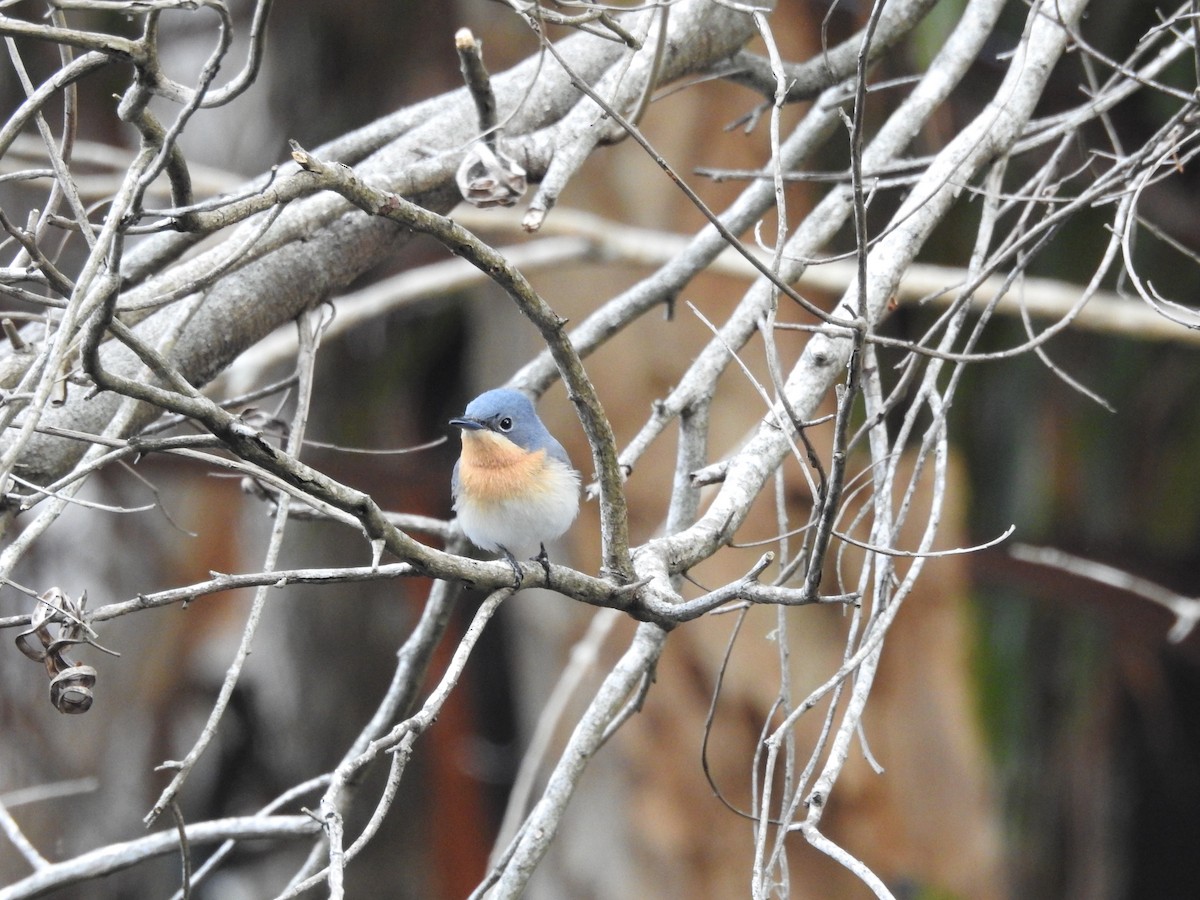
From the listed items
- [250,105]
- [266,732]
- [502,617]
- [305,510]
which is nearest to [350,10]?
[250,105]

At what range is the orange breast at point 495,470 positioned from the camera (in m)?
3.70

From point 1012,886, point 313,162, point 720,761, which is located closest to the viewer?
point 313,162

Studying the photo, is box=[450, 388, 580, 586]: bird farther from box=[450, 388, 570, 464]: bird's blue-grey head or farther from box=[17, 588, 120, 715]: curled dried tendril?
box=[17, 588, 120, 715]: curled dried tendril

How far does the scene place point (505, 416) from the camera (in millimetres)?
3680

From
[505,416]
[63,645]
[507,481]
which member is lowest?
[63,645]

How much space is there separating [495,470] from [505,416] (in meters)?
0.18

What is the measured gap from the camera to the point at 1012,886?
7.56 metres

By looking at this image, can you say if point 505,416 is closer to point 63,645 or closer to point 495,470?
point 495,470

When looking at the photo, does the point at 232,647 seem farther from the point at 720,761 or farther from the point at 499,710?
the point at 720,761

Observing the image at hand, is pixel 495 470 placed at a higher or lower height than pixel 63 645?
higher

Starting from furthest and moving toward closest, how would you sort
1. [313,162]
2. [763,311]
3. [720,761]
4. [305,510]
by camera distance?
[720,761] → [763,311] → [305,510] → [313,162]

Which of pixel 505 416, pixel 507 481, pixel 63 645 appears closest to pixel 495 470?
pixel 507 481

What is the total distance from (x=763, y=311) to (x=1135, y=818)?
6.43m

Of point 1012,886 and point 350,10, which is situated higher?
point 350,10
